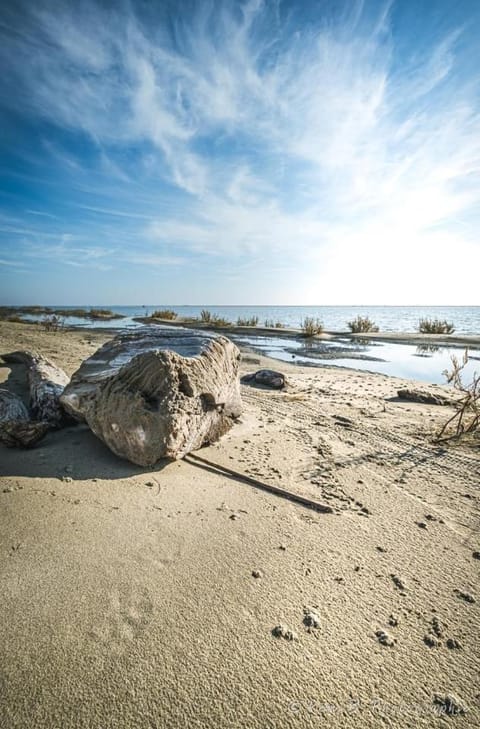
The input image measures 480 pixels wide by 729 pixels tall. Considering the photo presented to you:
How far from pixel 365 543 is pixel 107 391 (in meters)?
2.23

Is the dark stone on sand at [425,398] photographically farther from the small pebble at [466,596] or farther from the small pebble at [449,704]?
the small pebble at [449,704]

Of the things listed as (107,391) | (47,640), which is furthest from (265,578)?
(107,391)

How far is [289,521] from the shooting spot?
87.0 inches

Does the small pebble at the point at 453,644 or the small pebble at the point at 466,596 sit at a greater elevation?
the small pebble at the point at 453,644

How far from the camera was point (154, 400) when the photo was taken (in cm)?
264

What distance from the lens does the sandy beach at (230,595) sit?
1170 millimetres

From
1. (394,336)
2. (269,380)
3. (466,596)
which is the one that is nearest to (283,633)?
(466,596)

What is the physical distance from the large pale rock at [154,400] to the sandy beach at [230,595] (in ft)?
0.75

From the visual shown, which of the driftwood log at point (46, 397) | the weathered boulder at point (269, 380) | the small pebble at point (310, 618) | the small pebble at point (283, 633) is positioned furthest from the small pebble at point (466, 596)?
the weathered boulder at point (269, 380)

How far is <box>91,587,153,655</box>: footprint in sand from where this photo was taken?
133 cm

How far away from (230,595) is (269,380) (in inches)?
207

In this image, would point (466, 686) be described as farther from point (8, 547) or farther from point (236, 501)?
point (8, 547)

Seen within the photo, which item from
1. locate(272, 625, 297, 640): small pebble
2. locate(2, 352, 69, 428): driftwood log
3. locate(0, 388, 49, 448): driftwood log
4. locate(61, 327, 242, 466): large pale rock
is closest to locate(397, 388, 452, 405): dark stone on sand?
locate(61, 327, 242, 466): large pale rock

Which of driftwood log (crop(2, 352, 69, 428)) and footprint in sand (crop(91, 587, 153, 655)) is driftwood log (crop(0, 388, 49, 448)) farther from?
footprint in sand (crop(91, 587, 153, 655))
